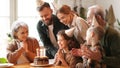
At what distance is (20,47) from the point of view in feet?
8.47

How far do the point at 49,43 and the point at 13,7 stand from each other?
70.5 inches

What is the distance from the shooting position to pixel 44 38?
2.94 meters

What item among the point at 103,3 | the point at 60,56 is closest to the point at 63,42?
the point at 60,56

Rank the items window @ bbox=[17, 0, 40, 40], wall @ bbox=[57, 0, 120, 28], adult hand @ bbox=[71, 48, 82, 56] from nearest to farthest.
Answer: adult hand @ bbox=[71, 48, 82, 56], wall @ bbox=[57, 0, 120, 28], window @ bbox=[17, 0, 40, 40]

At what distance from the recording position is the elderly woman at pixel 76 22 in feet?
7.17

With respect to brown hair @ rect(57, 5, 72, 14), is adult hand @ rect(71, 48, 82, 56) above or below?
below

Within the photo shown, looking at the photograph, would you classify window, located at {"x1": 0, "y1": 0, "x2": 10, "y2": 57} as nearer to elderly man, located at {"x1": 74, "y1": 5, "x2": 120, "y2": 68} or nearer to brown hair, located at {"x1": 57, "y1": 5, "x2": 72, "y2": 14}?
brown hair, located at {"x1": 57, "y1": 5, "x2": 72, "y2": 14}

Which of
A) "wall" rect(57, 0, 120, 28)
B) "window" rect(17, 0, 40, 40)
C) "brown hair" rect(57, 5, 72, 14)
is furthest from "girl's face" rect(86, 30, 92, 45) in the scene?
"window" rect(17, 0, 40, 40)

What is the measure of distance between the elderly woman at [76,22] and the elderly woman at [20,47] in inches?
17.4

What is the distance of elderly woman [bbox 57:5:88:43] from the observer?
2.19 meters

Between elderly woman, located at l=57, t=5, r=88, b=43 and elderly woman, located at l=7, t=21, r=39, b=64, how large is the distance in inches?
17.4

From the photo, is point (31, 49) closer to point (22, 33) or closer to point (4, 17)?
point (22, 33)

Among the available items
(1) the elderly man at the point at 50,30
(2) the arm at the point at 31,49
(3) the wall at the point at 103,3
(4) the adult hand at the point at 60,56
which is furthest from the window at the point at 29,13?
(4) the adult hand at the point at 60,56

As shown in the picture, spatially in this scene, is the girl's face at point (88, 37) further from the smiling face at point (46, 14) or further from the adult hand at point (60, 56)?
the smiling face at point (46, 14)
